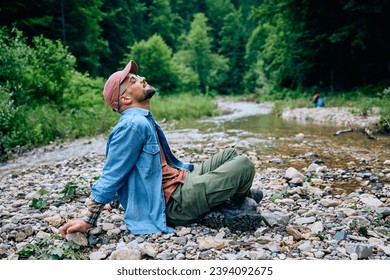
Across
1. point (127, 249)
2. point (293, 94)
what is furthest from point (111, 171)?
point (293, 94)

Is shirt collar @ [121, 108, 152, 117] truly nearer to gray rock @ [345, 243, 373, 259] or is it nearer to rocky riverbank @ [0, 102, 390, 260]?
rocky riverbank @ [0, 102, 390, 260]

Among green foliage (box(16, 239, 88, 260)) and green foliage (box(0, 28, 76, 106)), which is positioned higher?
green foliage (box(0, 28, 76, 106))

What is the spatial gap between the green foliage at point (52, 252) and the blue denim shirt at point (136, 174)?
407 mm

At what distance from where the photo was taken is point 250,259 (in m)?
2.38

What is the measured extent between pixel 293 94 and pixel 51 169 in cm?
2296

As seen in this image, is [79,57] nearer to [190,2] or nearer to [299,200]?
[299,200]

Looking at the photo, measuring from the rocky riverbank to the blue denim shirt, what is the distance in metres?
0.16

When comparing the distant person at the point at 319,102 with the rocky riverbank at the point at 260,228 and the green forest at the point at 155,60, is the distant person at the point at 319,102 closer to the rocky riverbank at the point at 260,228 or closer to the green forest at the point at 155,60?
the green forest at the point at 155,60

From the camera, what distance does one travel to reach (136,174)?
2.77 meters

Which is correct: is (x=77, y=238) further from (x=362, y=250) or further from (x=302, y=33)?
(x=302, y=33)

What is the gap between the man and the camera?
2643 mm

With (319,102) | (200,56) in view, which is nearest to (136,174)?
(319,102)

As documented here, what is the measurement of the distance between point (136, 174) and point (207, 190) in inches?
24.0

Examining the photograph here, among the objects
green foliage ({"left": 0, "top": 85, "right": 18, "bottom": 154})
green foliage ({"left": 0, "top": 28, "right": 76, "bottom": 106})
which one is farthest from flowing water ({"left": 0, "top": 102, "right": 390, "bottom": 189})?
green foliage ({"left": 0, "top": 28, "right": 76, "bottom": 106})
